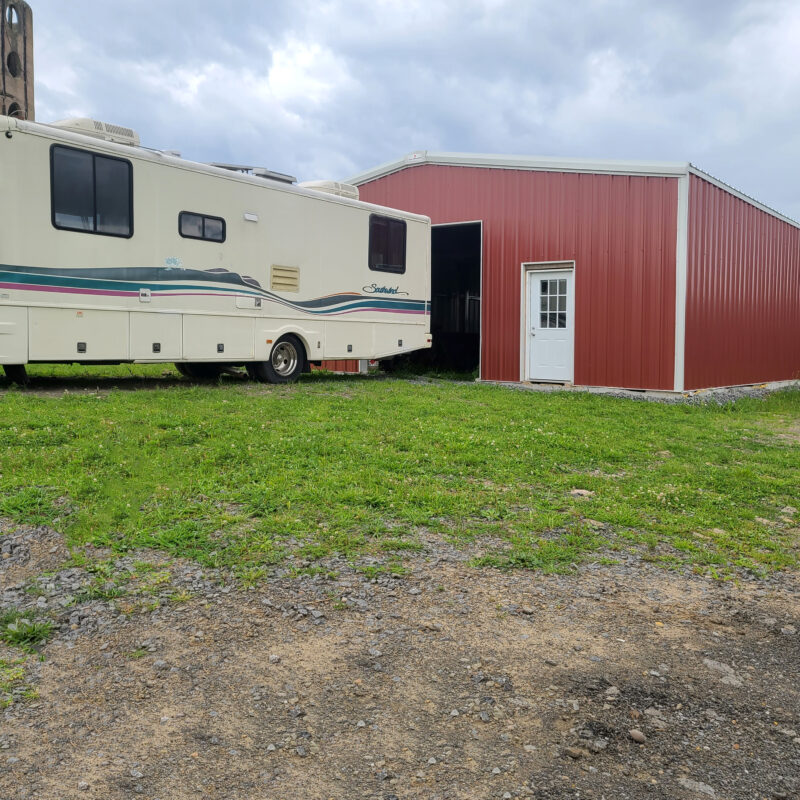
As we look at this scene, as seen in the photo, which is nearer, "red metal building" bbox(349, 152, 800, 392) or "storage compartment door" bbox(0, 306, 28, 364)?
"storage compartment door" bbox(0, 306, 28, 364)

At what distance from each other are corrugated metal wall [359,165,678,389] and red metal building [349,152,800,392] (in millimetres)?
20

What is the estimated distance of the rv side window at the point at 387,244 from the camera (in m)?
13.6

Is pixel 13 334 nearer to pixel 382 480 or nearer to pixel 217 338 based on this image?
pixel 217 338

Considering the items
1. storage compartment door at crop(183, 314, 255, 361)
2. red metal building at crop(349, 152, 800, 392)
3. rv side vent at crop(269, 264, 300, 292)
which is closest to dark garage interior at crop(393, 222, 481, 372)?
red metal building at crop(349, 152, 800, 392)

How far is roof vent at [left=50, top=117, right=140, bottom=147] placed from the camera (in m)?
9.91

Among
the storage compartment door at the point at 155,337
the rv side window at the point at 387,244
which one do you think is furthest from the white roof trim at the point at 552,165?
the storage compartment door at the point at 155,337

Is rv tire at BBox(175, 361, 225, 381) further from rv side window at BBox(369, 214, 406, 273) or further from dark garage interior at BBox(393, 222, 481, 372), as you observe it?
dark garage interior at BBox(393, 222, 481, 372)

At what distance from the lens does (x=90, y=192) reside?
982 centimetres

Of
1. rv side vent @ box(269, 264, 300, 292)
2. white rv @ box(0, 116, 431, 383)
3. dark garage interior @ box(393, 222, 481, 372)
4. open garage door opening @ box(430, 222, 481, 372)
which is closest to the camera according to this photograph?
white rv @ box(0, 116, 431, 383)

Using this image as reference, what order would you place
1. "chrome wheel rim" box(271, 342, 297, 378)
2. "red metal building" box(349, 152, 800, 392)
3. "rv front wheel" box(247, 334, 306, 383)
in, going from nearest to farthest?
1. "rv front wheel" box(247, 334, 306, 383)
2. "chrome wheel rim" box(271, 342, 297, 378)
3. "red metal building" box(349, 152, 800, 392)

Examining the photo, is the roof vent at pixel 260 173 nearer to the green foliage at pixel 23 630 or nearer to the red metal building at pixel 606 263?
the red metal building at pixel 606 263

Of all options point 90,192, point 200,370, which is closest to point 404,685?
point 90,192

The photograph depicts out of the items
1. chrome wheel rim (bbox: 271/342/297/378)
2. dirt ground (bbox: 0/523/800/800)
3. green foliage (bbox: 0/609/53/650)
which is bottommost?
dirt ground (bbox: 0/523/800/800)

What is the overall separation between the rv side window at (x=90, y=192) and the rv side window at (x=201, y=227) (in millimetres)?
804
